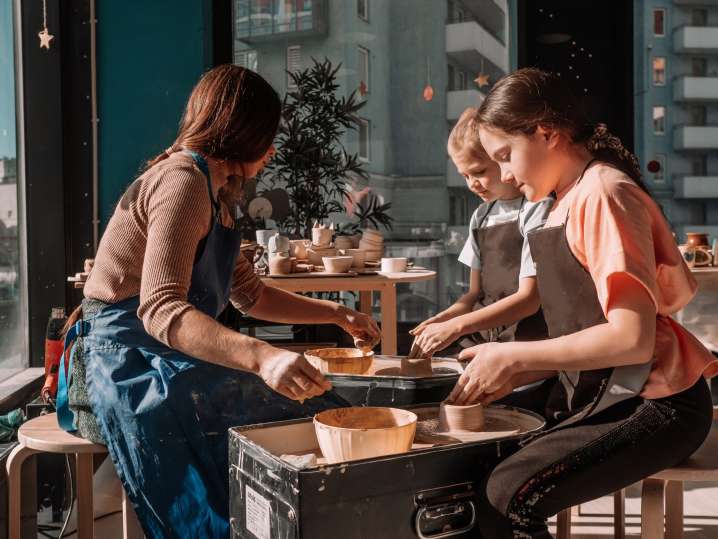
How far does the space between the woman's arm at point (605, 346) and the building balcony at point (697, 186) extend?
13.1ft

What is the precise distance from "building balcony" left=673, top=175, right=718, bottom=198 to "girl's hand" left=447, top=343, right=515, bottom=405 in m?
4.02

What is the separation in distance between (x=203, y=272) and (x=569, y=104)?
84 centimetres

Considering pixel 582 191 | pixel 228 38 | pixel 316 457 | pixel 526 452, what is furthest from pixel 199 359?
pixel 228 38

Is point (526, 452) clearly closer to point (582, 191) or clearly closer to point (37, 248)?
point (582, 191)

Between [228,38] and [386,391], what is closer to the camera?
[386,391]

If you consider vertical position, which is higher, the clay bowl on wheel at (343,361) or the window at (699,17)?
the window at (699,17)

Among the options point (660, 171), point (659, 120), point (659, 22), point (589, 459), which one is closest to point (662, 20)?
point (659, 22)

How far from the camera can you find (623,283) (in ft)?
4.37

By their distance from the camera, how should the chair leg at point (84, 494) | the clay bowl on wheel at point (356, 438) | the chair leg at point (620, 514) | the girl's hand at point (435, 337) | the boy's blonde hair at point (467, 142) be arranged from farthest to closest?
the boy's blonde hair at point (467, 142) < the chair leg at point (620, 514) < the girl's hand at point (435, 337) < the chair leg at point (84, 494) < the clay bowl on wheel at point (356, 438)

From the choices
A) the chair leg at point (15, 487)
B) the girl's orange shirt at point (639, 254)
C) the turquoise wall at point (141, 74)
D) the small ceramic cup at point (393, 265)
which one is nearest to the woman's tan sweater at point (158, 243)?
the chair leg at point (15, 487)

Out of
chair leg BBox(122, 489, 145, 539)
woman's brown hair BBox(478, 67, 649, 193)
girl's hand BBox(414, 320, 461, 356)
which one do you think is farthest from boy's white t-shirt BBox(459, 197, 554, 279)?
chair leg BBox(122, 489, 145, 539)

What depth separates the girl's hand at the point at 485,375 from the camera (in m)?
1.39

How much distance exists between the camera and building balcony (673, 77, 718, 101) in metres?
4.91

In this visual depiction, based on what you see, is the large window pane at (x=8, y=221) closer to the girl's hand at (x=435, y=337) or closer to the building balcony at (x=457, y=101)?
the girl's hand at (x=435, y=337)
